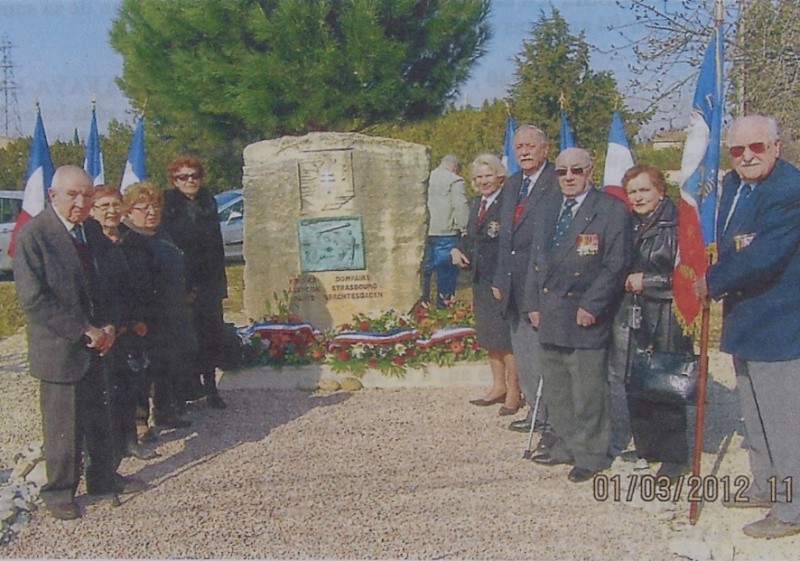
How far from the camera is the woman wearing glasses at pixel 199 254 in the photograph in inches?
252

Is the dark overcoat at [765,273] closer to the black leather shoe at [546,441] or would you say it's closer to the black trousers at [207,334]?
the black leather shoe at [546,441]

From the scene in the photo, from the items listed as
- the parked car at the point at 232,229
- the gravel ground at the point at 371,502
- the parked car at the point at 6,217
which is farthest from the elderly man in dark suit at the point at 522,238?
the parked car at the point at 6,217

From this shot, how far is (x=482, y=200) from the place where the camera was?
6367 mm

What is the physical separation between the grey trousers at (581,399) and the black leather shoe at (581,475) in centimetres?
2

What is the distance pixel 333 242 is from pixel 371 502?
12.2 ft

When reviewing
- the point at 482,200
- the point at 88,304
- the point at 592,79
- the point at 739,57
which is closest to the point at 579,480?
the point at 482,200

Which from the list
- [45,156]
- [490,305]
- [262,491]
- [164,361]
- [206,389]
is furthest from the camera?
[45,156]

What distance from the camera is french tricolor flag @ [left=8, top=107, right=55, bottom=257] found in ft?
22.5

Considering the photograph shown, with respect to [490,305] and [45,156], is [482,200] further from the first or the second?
[45,156]

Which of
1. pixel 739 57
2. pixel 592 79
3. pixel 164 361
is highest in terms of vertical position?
pixel 592 79

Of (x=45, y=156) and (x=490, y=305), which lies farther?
(x=45, y=156)

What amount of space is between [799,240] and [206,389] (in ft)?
14.0

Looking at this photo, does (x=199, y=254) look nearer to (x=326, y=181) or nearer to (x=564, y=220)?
(x=326, y=181)

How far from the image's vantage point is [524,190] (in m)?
5.64
